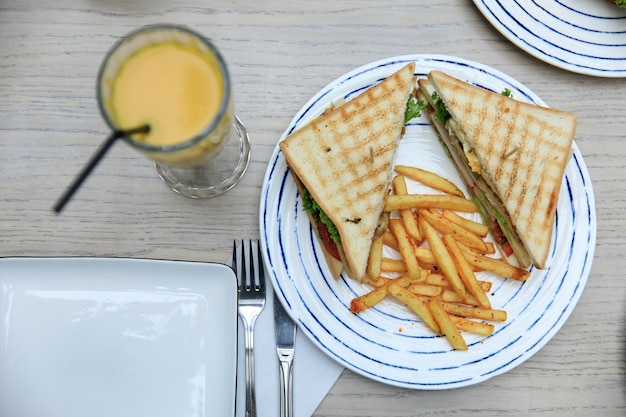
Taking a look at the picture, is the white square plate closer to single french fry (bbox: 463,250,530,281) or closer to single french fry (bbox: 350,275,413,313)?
single french fry (bbox: 350,275,413,313)

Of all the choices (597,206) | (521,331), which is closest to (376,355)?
(521,331)

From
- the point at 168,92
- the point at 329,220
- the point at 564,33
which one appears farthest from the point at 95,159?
the point at 564,33

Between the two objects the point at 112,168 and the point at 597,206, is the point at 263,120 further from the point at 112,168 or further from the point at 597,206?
the point at 597,206

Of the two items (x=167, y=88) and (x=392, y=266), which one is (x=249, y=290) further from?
(x=167, y=88)

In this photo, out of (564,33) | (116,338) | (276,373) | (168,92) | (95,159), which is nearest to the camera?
(95,159)

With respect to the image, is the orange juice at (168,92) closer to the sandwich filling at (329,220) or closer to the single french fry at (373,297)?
the sandwich filling at (329,220)
